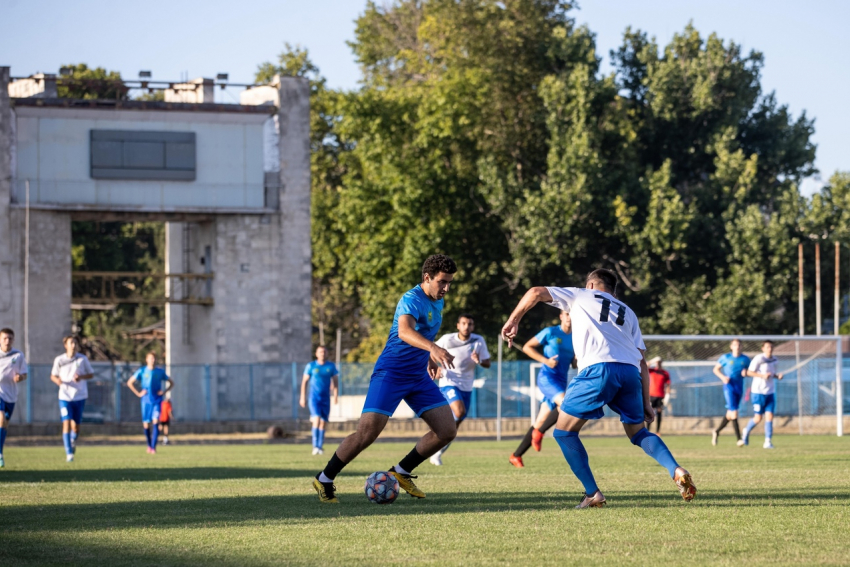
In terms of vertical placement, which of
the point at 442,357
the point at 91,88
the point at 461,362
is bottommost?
the point at 461,362

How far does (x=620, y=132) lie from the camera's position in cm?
4431

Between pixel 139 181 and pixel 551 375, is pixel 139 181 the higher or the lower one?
the higher one

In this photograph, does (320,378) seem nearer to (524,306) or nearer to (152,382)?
(152,382)

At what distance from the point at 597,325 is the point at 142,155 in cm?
3574

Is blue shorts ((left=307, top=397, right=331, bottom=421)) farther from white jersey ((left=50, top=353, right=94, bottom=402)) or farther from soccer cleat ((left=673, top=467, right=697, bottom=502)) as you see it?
soccer cleat ((left=673, top=467, right=697, bottom=502))

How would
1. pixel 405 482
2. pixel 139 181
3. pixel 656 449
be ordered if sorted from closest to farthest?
pixel 656 449
pixel 405 482
pixel 139 181

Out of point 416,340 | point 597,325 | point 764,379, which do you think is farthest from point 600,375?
point 764,379

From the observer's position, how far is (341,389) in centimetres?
4128

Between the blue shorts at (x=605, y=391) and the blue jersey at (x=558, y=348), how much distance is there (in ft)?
22.4

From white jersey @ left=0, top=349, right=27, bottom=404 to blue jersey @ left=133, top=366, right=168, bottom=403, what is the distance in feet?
26.8

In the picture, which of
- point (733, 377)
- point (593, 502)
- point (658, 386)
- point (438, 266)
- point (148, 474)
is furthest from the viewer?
point (658, 386)

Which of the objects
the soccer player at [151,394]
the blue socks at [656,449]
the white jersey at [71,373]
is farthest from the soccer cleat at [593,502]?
the soccer player at [151,394]

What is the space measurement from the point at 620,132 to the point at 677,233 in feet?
14.9

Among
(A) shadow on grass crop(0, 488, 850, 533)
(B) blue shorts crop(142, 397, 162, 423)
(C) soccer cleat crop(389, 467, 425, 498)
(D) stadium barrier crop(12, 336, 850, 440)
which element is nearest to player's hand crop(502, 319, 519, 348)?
(A) shadow on grass crop(0, 488, 850, 533)
